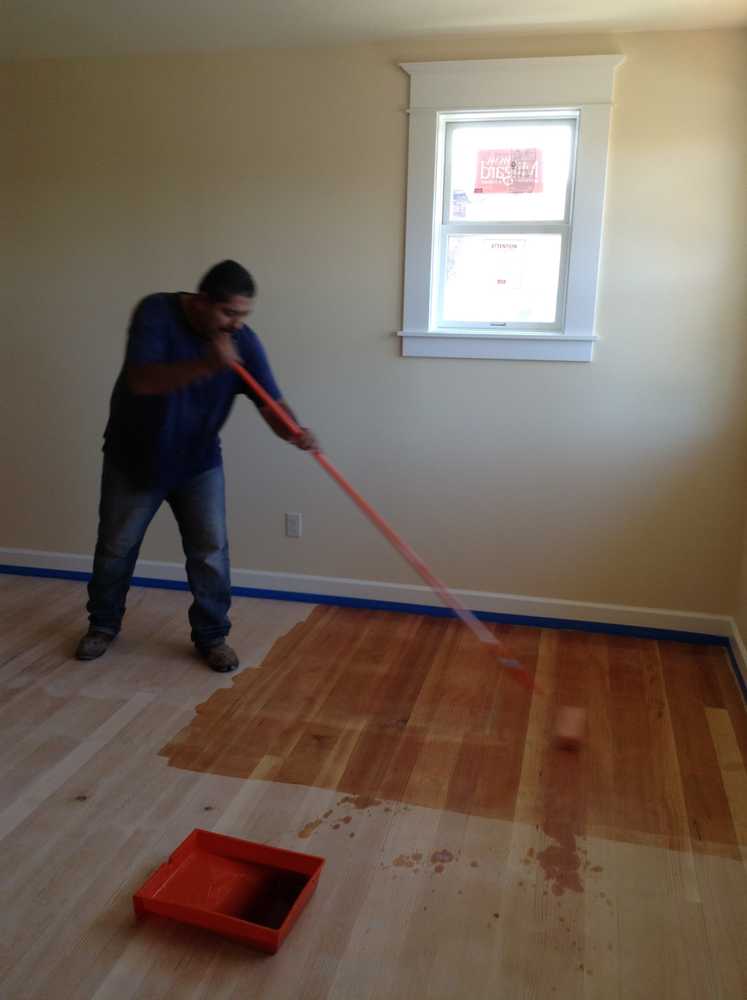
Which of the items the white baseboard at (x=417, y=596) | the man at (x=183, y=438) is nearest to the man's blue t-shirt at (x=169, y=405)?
the man at (x=183, y=438)

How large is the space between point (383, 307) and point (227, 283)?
3.50ft

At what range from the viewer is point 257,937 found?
1.56m

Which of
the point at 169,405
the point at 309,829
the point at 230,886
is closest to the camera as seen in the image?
the point at 230,886

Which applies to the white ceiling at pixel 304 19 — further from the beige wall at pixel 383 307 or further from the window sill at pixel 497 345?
the window sill at pixel 497 345

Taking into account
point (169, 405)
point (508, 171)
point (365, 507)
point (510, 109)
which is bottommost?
point (365, 507)

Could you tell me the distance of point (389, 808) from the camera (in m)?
2.06

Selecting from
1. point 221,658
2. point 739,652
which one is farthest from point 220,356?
point 739,652

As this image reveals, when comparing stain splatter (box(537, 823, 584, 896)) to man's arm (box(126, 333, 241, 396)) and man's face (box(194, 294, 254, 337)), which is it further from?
man's face (box(194, 294, 254, 337))

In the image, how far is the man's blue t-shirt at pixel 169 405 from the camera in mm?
2363

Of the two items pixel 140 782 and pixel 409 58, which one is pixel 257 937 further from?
pixel 409 58

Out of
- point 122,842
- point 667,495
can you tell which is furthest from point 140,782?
point 667,495

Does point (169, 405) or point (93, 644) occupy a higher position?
point (169, 405)

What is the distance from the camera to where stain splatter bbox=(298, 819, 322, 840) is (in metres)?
1.95

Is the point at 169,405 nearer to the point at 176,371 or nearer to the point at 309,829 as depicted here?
the point at 176,371
